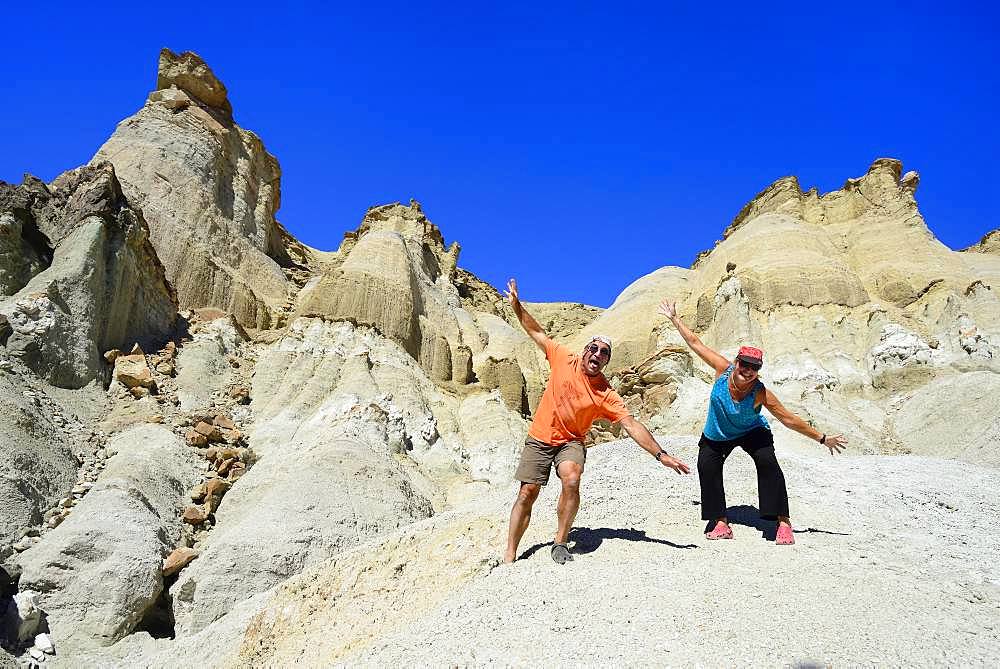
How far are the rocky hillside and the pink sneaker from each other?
6.6 inches

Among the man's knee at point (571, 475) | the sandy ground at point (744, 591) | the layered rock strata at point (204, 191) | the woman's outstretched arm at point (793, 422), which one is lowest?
the sandy ground at point (744, 591)

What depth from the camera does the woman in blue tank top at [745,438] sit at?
5.28 m

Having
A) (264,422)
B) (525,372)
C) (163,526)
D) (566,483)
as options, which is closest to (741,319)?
(525,372)

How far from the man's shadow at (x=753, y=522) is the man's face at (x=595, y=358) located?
165 cm

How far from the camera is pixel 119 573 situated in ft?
32.8

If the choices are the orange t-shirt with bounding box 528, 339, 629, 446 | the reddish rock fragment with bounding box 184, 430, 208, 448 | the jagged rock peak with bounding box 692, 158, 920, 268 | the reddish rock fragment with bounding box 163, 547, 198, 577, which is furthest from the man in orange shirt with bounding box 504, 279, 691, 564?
the jagged rock peak with bounding box 692, 158, 920, 268

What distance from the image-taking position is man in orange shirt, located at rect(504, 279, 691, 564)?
5035mm

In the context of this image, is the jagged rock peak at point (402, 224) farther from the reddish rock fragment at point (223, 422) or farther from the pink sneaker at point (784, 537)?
the pink sneaker at point (784, 537)

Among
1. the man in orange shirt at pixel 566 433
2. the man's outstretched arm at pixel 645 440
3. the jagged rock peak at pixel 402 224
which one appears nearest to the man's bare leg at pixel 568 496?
the man in orange shirt at pixel 566 433

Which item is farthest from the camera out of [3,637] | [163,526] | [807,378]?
[807,378]

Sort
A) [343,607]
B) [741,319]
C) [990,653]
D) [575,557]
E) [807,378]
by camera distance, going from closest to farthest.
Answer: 1. [990,653]
2. [575,557]
3. [343,607]
4. [807,378]
5. [741,319]

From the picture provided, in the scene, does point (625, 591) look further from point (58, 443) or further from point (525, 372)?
point (525, 372)

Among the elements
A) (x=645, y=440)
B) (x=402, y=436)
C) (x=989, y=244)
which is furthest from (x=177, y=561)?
(x=989, y=244)

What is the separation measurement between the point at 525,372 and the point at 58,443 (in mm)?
22055
